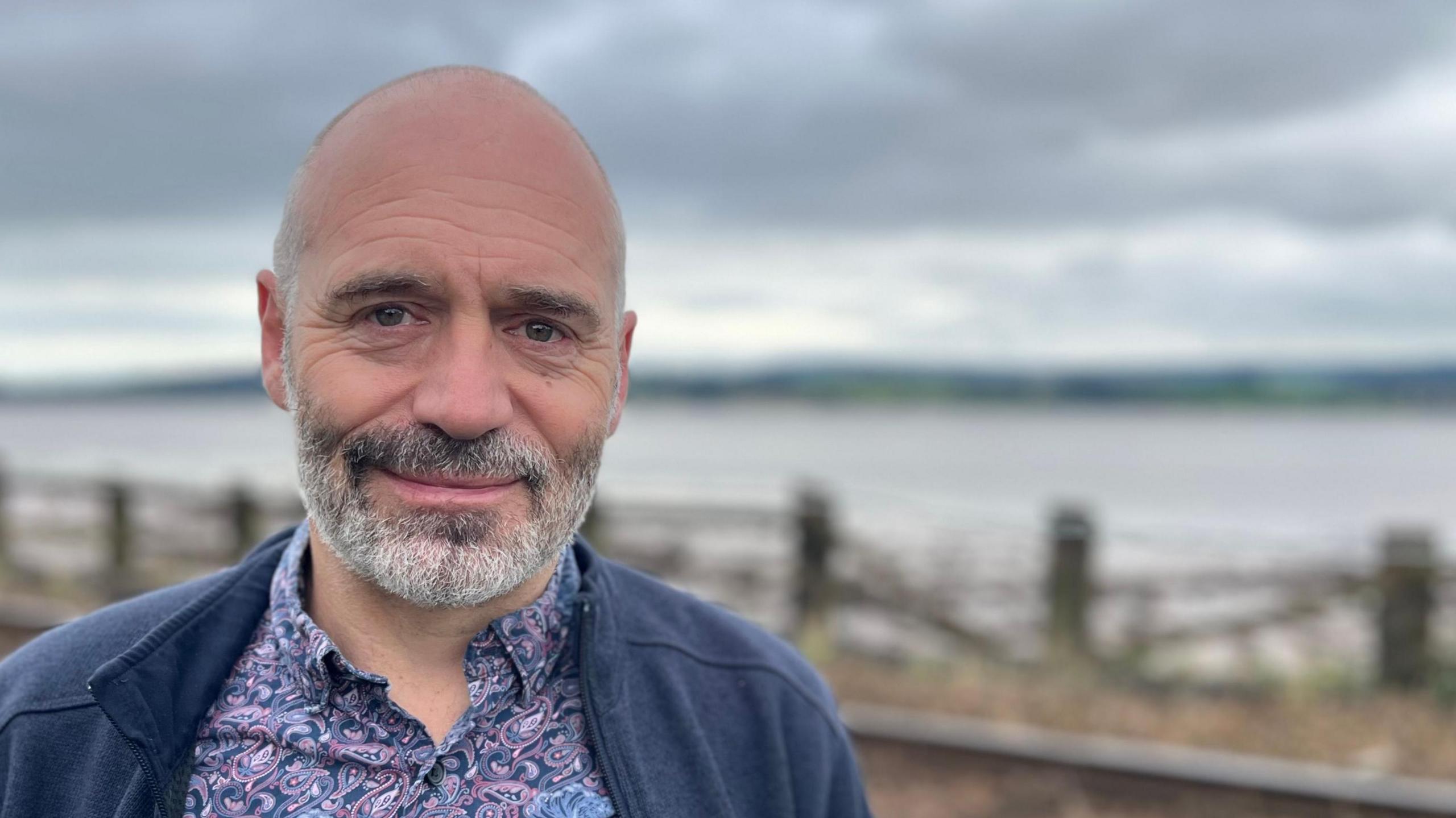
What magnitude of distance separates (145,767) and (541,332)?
34.0 inches

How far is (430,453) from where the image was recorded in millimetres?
1684

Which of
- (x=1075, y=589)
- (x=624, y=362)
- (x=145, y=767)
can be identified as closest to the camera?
(x=145, y=767)

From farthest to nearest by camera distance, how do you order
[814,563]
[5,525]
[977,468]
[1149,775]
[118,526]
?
[977,468] < [5,525] < [118,526] < [814,563] < [1149,775]

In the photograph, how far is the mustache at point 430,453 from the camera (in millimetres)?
1685

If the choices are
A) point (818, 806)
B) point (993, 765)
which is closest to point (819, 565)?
point (993, 765)

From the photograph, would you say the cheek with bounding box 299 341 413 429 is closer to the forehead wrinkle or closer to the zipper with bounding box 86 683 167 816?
the forehead wrinkle

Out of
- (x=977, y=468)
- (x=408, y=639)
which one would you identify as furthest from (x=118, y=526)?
(x=977, y=468)

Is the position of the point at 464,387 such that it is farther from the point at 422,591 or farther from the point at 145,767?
the point at 145,767

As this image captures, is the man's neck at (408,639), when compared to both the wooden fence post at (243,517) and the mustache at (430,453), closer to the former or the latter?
the mustache at (430,453)

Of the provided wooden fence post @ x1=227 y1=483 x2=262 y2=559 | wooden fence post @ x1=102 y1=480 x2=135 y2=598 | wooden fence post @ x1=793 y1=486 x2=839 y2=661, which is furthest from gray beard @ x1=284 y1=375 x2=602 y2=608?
wooden fence post @ x1=102 y1=480 x2=135 y2=598

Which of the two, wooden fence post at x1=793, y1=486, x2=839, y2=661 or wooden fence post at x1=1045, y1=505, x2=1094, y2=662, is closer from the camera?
wooden fence post at x1=1045, y1=505, x2=1094, y2=662

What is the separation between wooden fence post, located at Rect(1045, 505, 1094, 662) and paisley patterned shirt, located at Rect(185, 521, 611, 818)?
6244mm

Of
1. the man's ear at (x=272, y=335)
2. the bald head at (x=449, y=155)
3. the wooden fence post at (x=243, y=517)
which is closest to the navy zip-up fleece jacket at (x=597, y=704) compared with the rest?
the man's ear at (x=272, y=335)

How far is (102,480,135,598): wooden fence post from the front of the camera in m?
11.5
